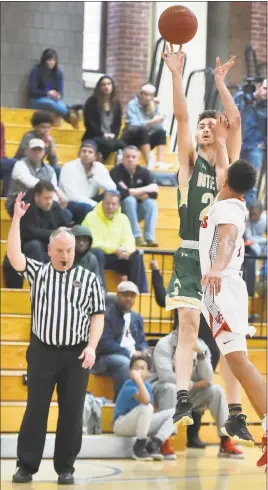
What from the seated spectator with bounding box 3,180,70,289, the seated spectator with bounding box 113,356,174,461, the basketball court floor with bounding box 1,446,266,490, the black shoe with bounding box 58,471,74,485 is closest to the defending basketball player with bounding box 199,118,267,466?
the basketball court floor with bounding box 1,446,266,490

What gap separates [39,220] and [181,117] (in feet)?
17.8

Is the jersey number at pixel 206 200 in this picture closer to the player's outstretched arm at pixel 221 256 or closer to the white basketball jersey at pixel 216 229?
the white basketball jersey at pixel 216 229

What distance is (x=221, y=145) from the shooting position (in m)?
7.27

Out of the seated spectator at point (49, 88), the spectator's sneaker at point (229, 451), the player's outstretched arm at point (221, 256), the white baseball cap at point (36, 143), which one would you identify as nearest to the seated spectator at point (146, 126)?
the seated spectator at point (49, 88)

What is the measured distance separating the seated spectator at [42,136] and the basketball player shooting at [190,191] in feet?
21.4

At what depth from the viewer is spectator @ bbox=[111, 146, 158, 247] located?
45.4 ft

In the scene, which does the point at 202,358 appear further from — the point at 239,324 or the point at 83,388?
the point at 239,324

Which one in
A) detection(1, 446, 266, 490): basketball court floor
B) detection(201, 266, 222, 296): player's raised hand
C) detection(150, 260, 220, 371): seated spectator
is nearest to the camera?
detection(201, 266, 222, 296): player's raised hand

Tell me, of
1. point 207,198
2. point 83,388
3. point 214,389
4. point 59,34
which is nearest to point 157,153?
point 59,34

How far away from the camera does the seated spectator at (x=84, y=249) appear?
1208 cm

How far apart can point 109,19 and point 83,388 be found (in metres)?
10.8

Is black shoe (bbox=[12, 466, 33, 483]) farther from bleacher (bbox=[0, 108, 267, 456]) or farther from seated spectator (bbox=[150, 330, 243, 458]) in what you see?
seated spectator (bbox=[150, 330, 243, 458])

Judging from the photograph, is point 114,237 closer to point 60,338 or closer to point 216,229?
point 60,338

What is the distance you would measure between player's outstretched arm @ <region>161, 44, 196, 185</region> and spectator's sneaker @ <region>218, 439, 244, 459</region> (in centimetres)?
495
